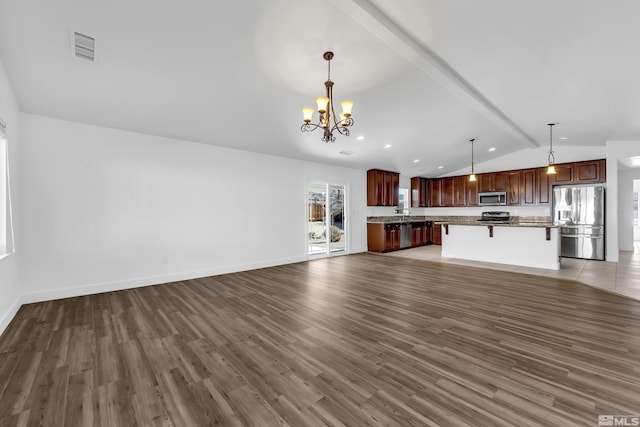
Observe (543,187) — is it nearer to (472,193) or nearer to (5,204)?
(472,193)

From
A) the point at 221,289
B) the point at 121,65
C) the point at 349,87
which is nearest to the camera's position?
the point at 121,65

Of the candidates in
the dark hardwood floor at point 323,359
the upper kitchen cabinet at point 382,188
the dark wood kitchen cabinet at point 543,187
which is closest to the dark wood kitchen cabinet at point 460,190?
the dark wood kitchen cabinet at point 543,187

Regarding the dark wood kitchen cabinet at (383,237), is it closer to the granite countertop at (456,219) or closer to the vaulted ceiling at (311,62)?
the granite countertop at (456,219)

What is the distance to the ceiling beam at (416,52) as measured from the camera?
7.88ft

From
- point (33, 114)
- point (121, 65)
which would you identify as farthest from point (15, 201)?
point (121, 65)

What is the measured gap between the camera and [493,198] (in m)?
8.40

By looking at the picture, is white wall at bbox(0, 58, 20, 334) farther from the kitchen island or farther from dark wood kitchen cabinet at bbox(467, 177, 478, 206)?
dark wood kitchen cabinet at bbox(467, 177, 478, 206)

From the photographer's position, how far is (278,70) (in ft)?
10.4

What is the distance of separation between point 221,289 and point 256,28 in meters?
3.55

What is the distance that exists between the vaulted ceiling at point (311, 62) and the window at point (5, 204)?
760 mm

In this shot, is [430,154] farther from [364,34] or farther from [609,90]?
[364,34]

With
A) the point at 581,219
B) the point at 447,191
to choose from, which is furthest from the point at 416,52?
the point at 447,191

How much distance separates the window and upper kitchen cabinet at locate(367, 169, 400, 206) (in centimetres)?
726

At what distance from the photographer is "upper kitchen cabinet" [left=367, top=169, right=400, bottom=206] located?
8234 mm
